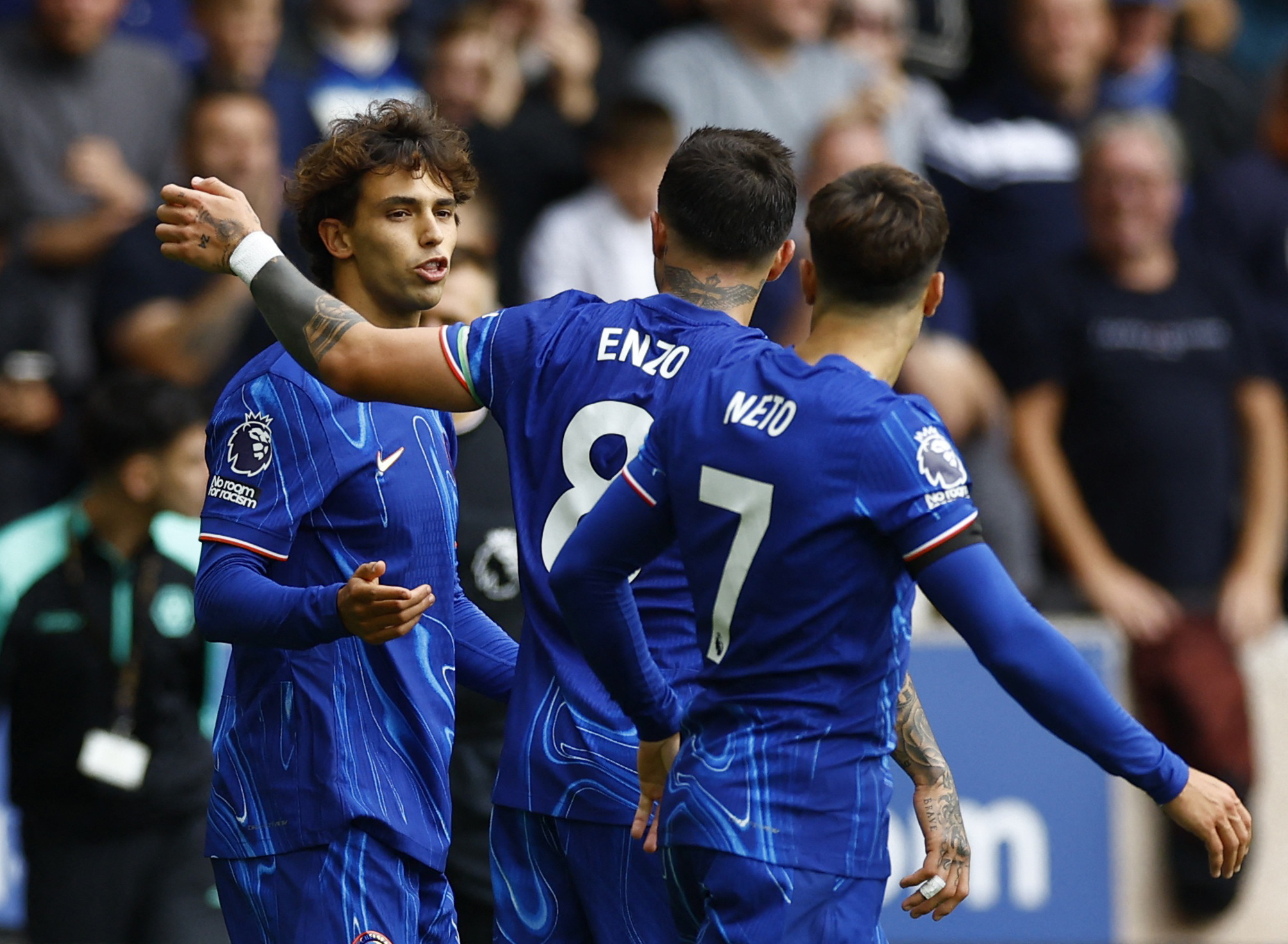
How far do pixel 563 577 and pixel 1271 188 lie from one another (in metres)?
6.77

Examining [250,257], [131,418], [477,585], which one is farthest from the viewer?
[131,418]

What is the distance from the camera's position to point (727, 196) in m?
3.61

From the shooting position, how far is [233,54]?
26.9ft

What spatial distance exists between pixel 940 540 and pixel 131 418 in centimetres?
416

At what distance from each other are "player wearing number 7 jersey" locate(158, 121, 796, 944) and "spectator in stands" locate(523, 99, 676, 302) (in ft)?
14.6

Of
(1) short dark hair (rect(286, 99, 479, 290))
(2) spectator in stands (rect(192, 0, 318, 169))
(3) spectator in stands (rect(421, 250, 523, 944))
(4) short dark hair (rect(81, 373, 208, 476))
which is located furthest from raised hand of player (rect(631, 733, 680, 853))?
(2) spectator in stands (rect(192, 0, 318, 169))

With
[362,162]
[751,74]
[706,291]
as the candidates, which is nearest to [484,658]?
[706,291]

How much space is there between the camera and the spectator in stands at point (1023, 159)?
348 inches

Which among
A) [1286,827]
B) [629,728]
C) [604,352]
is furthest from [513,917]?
[1286,827]

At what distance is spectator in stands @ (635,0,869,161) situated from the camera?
8.97 meters

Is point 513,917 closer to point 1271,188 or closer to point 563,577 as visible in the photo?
point 563,577

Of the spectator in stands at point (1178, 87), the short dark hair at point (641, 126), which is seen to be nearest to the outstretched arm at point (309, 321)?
the short dark hair at point (641, 126)

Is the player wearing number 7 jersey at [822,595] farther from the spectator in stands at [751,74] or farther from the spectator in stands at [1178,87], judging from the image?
the spectator in stands at [1178,87]

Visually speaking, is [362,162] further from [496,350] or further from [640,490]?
[640,490]
